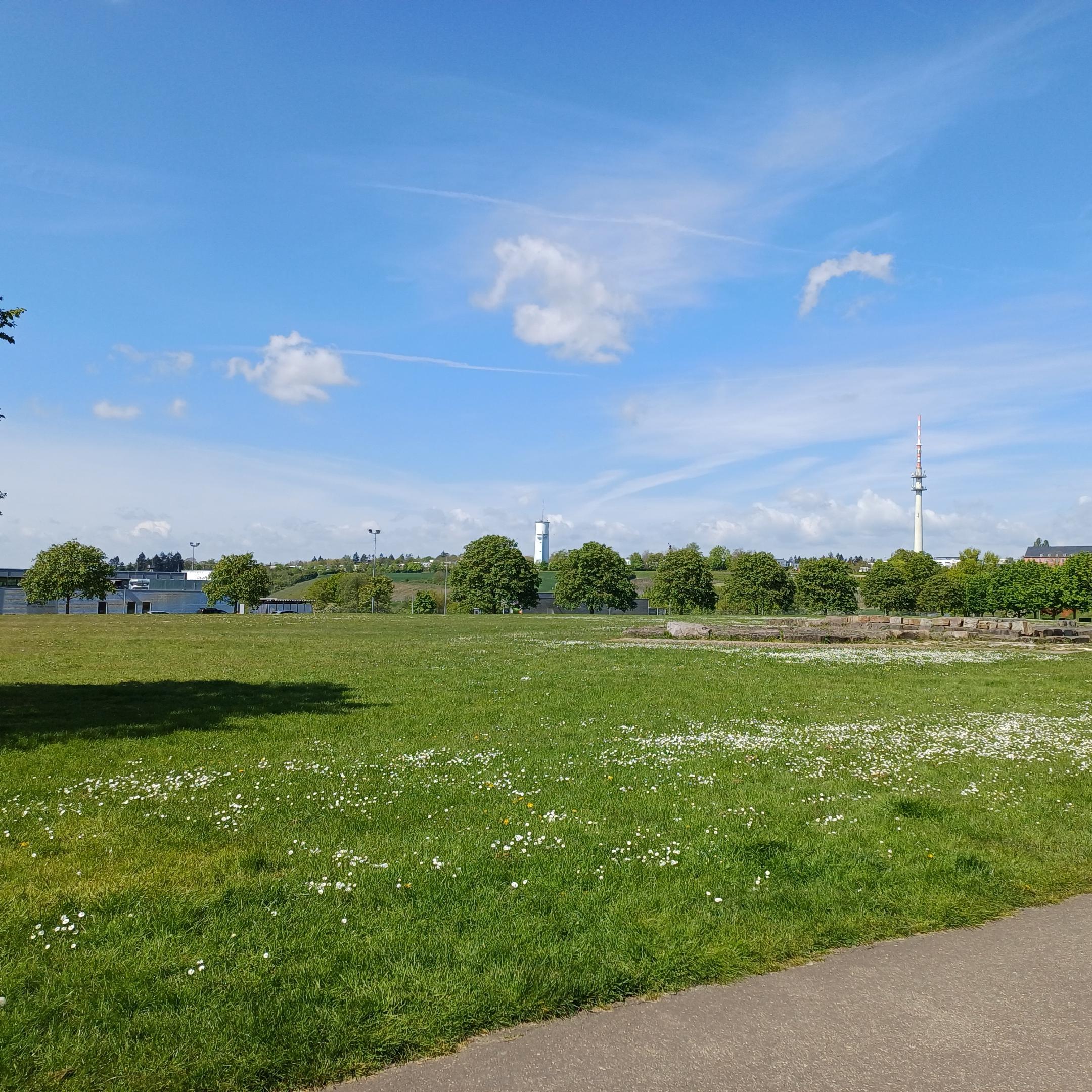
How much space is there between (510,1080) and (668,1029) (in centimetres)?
127

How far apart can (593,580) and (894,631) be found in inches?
2847

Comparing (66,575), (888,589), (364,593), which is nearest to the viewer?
(66,575)

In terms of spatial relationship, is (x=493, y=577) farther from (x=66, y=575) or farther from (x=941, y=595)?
(x=941, y=595)

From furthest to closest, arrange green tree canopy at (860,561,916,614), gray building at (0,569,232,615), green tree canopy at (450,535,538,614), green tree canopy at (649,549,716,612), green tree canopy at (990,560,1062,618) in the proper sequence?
gray building at (0,569,232,615), green tree canopy at (860,561,916,614), green tree canopy at (990,560,1062,618), green tree canopy at (649,549,716,612), green tree canopy at (450,535,538,614)

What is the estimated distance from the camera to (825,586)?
404 feet

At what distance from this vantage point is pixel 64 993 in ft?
19.6

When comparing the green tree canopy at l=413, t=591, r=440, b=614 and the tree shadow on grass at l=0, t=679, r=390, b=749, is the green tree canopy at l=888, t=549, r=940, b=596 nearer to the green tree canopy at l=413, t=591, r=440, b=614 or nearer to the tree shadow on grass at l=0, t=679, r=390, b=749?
the green tree canopy at l=413, t=591, r=440, b=614

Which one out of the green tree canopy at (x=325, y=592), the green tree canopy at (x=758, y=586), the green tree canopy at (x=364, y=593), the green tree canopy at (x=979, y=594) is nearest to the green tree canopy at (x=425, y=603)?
the green tree canopy at (x=364, y=593)

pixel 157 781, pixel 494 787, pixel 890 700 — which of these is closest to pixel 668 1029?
pixel 494 787

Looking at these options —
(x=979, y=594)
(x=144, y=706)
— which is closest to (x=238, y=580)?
(x=144, y=706)

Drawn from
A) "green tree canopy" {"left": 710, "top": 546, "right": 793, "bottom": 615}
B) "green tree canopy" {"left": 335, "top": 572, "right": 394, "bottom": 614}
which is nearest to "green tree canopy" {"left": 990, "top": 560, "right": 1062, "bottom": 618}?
"green tree canopy" {"left": 710, "top": 546, "right": 793, "bottom": 615}

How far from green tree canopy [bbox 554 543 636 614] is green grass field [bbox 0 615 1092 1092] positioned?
316ft

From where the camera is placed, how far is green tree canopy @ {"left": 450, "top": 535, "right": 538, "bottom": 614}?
113188 mm

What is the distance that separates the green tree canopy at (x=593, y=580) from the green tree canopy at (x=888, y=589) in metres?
43.6
